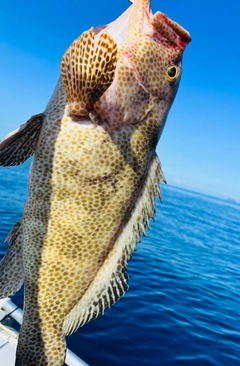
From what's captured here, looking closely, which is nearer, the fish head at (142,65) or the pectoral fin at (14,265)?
the fish head at (142,65)

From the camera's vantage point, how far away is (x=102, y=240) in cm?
322

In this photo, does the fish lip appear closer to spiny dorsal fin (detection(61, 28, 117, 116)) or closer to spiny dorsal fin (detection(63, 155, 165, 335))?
spiny dorsal fin (detection(61, 28, 117, 116))

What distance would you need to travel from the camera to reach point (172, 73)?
11.1 ft

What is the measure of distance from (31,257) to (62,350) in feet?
3.55

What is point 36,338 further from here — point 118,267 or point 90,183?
point 90,183

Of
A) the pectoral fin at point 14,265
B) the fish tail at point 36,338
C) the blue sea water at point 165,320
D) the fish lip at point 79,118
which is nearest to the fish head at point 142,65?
the fish lip at point 79,118

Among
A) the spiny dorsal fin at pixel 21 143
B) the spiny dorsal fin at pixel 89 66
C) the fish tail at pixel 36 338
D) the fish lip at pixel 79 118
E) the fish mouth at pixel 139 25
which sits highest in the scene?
the fish mouth at pixel 139 25

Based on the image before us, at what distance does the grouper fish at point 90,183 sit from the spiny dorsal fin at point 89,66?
0.08m

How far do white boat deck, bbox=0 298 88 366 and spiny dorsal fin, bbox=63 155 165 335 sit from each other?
3.96 meters

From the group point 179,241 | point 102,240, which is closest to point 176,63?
point 102,240

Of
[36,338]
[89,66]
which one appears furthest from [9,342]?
[89,66]

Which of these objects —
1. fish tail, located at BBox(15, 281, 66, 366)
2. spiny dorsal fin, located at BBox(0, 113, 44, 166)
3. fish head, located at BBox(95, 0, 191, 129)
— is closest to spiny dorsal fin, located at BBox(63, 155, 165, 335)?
fish tail, located at BBox(15, 281, 66, 366)

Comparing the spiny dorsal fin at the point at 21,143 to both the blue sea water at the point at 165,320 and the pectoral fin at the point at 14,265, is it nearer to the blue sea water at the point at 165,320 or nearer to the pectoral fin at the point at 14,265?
the pectoral fin at the point at 14,265

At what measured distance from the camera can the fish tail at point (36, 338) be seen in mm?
3256
